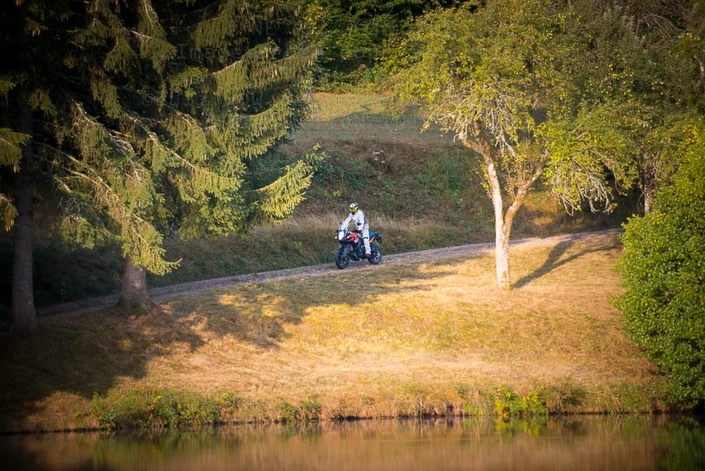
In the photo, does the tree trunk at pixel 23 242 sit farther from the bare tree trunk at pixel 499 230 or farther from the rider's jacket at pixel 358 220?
the bare tree trunk at pixel 499 230

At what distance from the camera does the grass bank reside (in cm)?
2030

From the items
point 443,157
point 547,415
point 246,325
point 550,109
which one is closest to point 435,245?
point 443,157

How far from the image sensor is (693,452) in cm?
1684

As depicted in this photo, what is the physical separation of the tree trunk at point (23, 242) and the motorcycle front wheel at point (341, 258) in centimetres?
1189

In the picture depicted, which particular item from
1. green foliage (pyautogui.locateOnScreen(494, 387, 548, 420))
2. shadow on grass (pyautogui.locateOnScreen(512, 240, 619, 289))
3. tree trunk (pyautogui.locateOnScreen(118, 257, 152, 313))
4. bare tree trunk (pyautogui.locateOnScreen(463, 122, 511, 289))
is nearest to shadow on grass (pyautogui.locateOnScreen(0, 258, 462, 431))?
tree trunk (pyautogui.locateOnScreen(118, 257, 152, 313))

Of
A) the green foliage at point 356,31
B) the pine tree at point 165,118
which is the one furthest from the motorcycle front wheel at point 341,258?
the green foliage at point 356,31

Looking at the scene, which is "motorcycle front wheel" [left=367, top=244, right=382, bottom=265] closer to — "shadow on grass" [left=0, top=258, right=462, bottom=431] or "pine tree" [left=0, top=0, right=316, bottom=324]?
"shadow on grass" [left=0, top=258, right=462, bottom=431]

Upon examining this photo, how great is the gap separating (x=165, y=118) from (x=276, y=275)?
9.63 meters

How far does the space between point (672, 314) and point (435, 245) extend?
18447 mm

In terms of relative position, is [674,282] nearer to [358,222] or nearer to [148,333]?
[358,222]

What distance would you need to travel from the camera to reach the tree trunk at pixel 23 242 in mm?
20625

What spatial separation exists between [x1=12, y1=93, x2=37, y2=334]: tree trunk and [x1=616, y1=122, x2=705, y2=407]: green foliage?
1432 cm

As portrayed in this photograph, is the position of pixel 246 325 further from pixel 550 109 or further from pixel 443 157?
pixel 443 157

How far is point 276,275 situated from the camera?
1215 inches
